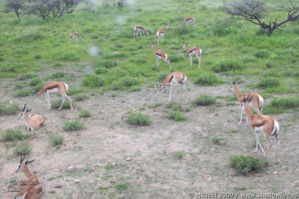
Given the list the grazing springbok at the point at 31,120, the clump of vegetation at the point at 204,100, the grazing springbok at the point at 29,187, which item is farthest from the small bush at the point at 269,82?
the grazing springbok at the point at 29,187

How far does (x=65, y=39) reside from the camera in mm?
20578

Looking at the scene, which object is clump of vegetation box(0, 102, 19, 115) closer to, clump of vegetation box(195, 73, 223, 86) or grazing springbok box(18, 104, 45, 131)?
grazing springbok box(18, 104, 45, 131)

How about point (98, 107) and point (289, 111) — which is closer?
point (289, 111)

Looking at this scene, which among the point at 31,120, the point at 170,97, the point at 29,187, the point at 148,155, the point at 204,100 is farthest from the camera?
the point at 170,97

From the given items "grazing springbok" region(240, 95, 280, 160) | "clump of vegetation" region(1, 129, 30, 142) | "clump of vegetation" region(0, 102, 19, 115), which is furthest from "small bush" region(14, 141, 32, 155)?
"grazing springbok" region(240, 95, 280, 160)

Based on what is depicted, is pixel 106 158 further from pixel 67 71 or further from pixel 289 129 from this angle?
pixel 67 71

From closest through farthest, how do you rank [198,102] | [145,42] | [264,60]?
[198,102] → [264,60] → [145,42]

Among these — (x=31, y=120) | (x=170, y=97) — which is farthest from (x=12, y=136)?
(x=170, y=97)

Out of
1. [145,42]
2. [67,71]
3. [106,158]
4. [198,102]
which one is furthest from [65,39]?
[106,158]

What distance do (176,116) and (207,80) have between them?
10.9 ft

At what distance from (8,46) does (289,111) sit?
17258 millimetres

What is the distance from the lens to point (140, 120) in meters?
8.69

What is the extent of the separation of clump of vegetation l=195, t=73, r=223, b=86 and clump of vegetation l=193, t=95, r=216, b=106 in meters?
1.84

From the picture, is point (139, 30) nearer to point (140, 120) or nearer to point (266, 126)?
point (140, 120)
